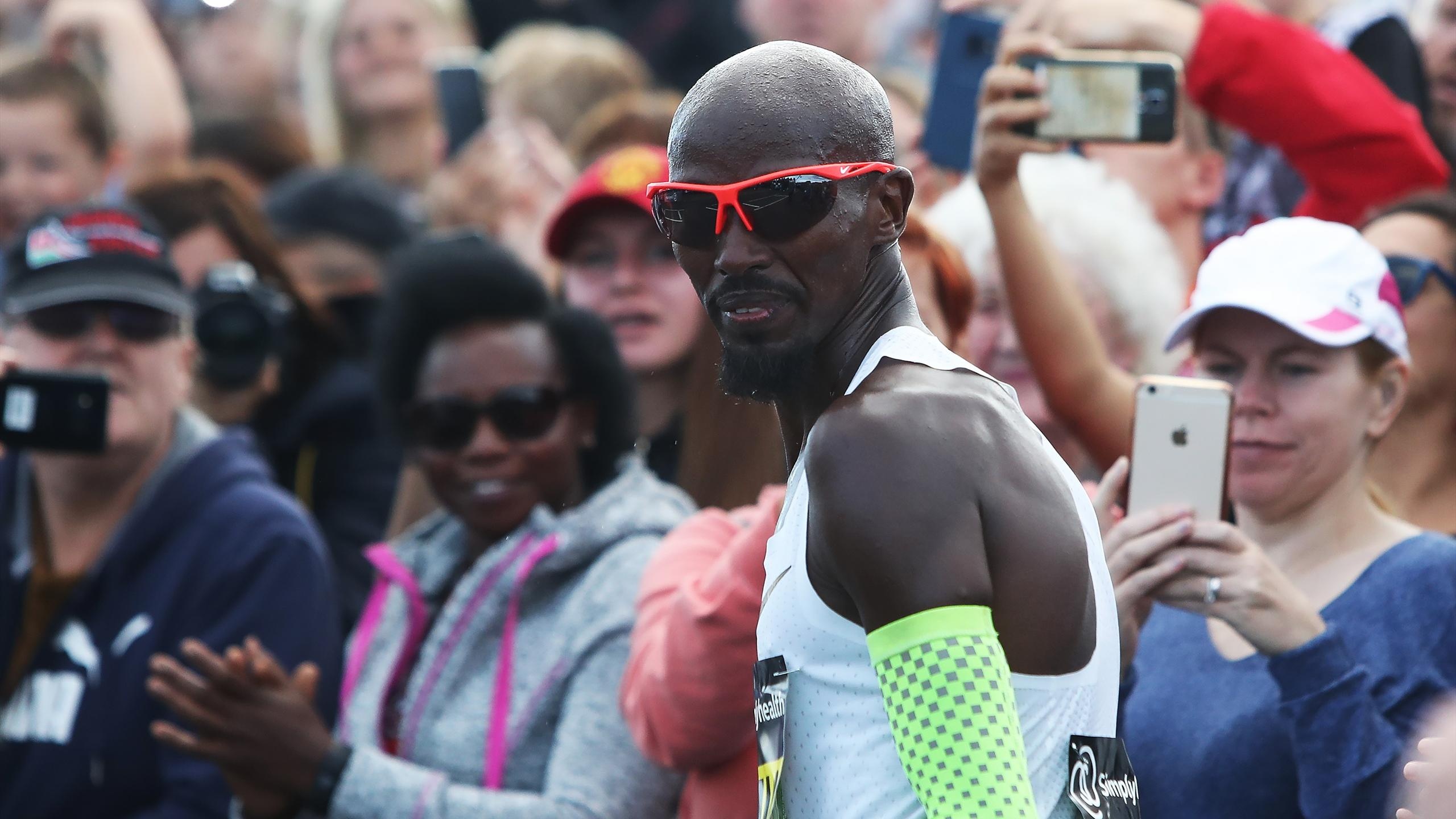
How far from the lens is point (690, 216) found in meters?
2.16

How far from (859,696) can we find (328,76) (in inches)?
232

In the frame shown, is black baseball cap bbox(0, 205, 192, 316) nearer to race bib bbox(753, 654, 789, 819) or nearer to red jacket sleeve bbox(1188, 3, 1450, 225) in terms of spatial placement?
red jacket sleeve bbox(1188, 3, 1450, 225)

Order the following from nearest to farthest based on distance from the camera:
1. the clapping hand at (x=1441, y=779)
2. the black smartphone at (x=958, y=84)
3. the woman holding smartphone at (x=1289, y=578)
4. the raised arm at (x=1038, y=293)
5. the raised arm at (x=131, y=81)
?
the clapping hand at (x=1441, y=779) → the woman holding smartphone at (x=1289, y=578) → the raised arm at (x=1038, y=293) → the black smartphone at (x=958, y=84) → the raised arm at (x=131, y=81)

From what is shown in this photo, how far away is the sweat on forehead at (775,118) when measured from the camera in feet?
6.93

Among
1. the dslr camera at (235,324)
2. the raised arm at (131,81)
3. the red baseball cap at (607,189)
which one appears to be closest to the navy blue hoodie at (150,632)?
the dslr camera at (235,324)

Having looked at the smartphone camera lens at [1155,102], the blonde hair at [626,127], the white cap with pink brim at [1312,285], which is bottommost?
the white cap with pink brim at [1312,285]

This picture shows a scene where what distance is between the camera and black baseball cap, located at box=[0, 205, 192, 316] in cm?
451

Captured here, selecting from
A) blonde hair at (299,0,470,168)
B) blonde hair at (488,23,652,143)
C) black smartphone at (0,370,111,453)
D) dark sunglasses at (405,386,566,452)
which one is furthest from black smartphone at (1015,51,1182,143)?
blonde hair at (299,0,470,168)

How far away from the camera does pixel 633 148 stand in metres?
4.96

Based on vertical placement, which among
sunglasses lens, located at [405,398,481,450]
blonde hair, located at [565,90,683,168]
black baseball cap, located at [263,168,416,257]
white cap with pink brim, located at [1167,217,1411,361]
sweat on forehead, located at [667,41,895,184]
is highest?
sweat on forehead, located at [667,41,895,184]

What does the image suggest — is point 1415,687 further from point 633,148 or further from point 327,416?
point 327,416

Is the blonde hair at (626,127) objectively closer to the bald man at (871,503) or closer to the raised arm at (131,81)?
the raised arm at (131,81)

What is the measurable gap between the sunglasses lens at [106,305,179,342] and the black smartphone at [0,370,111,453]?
0.90 ft

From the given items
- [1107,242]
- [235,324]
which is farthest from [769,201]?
[235,324]
